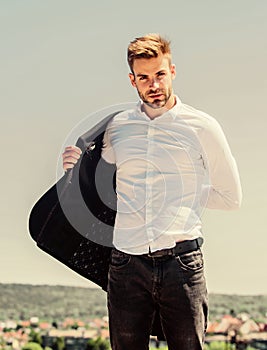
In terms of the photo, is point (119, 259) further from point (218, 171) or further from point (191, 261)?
point (218, 171)

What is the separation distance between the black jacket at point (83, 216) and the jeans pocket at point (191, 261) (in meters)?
0.27

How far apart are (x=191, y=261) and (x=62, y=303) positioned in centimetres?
2154

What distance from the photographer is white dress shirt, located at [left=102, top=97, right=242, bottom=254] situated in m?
2.26

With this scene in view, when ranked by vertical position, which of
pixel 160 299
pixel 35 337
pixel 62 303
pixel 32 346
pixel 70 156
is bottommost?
pixel 32 346

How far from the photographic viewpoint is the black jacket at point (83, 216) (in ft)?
8.04

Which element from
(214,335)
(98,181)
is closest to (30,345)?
(214,335)

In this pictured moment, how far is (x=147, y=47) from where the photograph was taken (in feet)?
7.45

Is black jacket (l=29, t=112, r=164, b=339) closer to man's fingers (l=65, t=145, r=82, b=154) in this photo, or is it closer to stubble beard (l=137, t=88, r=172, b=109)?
man's fingers (l=65, t=145, r=82, b=154)

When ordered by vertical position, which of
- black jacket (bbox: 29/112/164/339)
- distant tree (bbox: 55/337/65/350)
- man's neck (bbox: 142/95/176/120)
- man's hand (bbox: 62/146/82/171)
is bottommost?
distant tree (bbox: 55/337/65/350)

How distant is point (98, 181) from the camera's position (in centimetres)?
248

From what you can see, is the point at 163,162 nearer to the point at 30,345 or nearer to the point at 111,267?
the point at 111,267

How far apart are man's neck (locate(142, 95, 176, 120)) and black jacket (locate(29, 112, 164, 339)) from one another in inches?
5.0

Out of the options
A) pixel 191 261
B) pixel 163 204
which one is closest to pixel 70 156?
pixel 163 204

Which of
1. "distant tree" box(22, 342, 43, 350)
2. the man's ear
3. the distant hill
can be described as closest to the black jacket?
the man's ear
